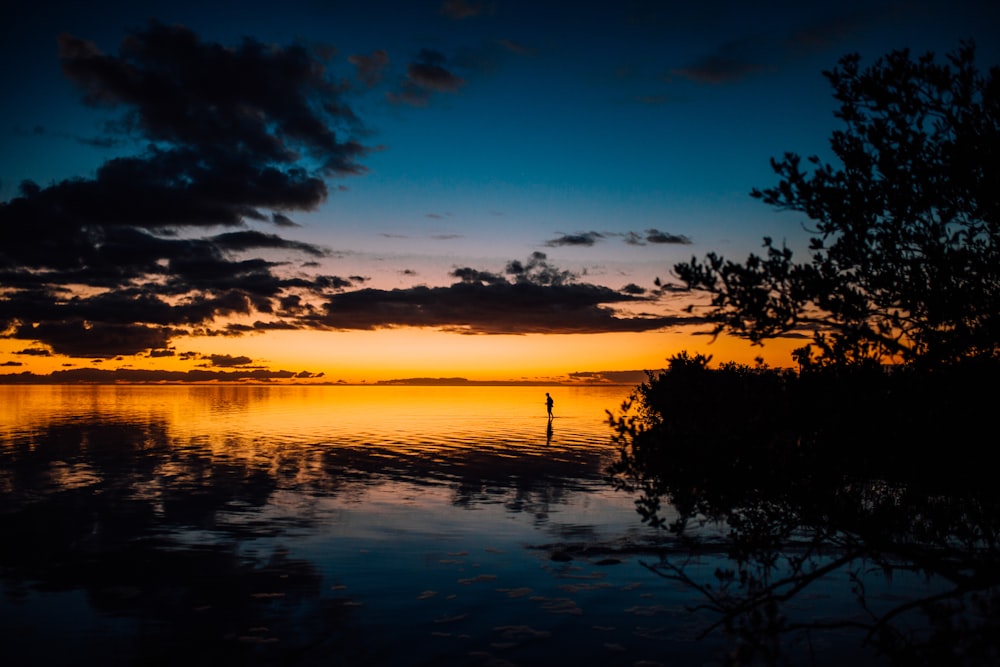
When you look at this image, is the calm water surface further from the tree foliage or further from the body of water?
the tree foliage

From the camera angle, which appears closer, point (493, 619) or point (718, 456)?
point (718, 456)

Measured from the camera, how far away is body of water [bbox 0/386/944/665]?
14.1 m

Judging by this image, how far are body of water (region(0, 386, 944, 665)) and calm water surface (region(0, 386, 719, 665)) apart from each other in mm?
72

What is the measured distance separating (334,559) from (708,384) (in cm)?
1311

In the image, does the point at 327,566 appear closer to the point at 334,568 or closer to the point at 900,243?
the point at 334,568

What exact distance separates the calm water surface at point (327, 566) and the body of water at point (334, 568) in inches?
2.8

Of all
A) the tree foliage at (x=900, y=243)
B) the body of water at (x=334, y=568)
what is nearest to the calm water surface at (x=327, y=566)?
the body of water at (x=334, y=568)

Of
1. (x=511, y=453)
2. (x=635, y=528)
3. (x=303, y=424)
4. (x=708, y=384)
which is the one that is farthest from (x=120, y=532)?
(x=303, y=424)

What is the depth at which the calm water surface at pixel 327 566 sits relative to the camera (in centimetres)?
1412

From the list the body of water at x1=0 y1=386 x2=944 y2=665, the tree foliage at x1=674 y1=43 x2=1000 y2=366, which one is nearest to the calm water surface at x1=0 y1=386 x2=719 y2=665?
the body of water at x1=0 y1=386 x2=944 y2=665

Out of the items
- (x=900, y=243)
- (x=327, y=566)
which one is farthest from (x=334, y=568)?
(x=900, y=243)

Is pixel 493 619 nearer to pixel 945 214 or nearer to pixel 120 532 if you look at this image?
pixel 945 214

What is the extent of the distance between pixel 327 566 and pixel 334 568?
0.28 metres

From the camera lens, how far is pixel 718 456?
1107cm
